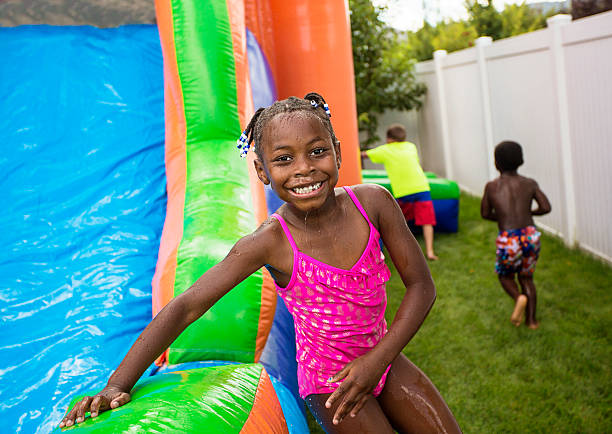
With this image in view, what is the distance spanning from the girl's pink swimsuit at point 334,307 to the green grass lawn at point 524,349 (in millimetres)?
1253

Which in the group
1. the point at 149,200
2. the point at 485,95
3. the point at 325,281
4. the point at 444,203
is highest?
the point at 485,95

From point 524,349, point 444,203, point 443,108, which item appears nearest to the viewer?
point 524,349

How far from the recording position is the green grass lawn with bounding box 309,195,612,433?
9.61 ft

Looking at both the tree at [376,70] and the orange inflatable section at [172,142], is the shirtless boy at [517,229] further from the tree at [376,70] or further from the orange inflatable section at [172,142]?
the tree at [376,70]

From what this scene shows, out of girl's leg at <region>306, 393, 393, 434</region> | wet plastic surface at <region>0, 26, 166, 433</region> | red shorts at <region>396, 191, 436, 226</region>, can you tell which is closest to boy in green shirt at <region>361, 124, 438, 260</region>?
red shorts at <region>396, 191, 436, 226</region>

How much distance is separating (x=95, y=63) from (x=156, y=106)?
580 millimetres

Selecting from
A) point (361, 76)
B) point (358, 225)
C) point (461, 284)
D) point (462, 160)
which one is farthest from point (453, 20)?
point (358, 225)

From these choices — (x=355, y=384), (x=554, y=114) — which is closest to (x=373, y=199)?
(x=355, y=384)

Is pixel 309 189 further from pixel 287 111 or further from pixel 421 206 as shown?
pixel 421 206

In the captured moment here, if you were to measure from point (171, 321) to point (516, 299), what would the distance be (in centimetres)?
278

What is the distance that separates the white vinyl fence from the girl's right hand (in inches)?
156

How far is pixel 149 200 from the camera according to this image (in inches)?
134

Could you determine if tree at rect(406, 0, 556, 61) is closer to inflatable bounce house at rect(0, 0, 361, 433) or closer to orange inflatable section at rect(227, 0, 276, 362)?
inflatable bounce house at rect(0, 0, 361, 433)

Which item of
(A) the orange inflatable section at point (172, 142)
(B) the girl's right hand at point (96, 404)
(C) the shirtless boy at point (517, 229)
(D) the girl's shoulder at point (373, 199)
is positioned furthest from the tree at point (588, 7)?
(B) the girl's right hand at point (96, 404)
